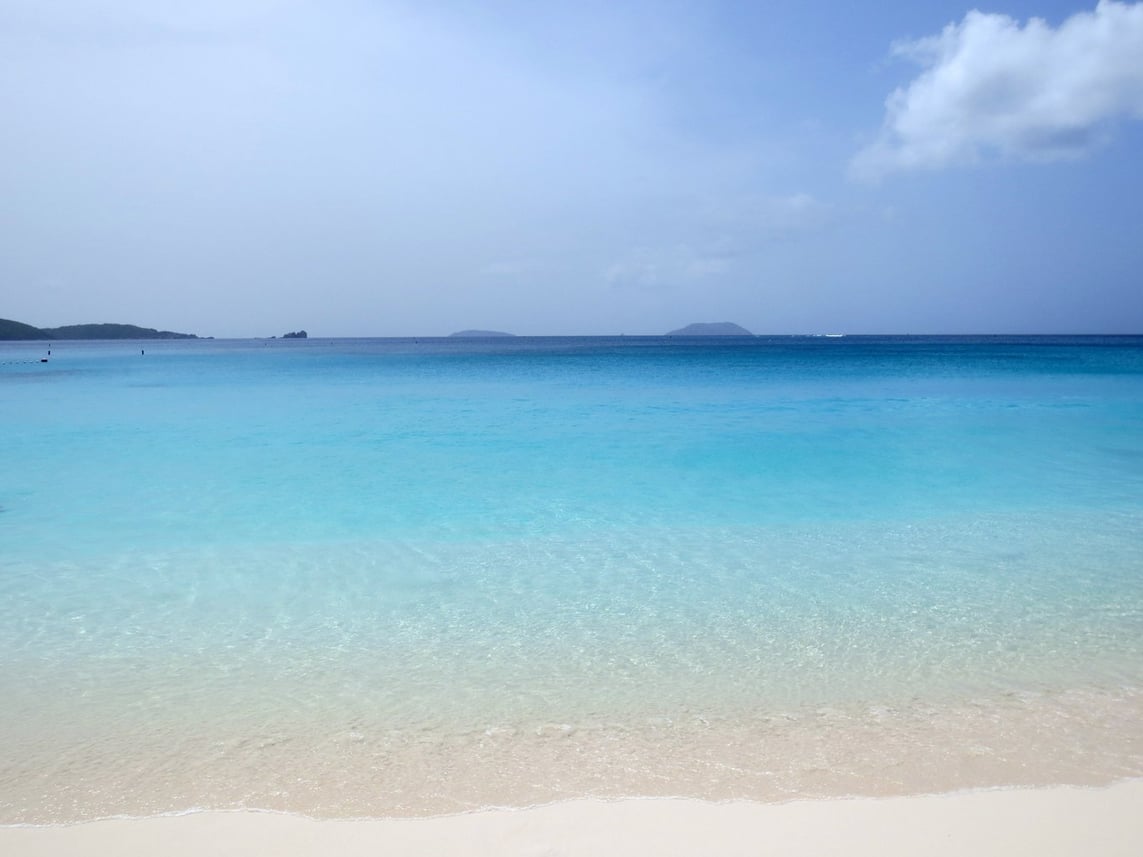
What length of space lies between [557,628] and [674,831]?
2.28 metres

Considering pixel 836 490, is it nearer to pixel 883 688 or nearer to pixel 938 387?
pixel 883 688

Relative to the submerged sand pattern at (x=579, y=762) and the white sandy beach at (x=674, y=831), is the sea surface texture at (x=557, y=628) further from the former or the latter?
the white sandy beach at (x=674, y=831)

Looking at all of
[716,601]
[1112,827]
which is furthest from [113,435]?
[1112,827]

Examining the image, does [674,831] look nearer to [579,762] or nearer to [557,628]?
[579,762]

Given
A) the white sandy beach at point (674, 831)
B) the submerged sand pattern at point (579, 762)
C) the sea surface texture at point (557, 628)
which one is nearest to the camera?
the white sandy beach at point (674, 831)

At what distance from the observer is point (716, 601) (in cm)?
571

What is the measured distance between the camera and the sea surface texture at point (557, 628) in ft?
11.6

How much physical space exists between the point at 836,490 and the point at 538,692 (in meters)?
6.70

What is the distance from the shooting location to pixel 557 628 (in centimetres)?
523

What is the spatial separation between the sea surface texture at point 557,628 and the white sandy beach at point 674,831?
12cm

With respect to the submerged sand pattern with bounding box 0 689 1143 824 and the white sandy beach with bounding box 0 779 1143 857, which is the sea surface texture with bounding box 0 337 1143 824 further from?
the white sandy beach with bounding box 0 779 1143 857

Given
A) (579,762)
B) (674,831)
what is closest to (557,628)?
(579,762)

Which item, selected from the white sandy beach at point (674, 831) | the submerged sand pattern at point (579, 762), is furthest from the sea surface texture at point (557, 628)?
the white sandy beach at point (674, 831)

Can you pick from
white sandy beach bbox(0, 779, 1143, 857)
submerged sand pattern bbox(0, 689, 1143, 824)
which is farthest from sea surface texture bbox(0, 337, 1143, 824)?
white sandy beach bbox(0, 779, 1143, 857)
